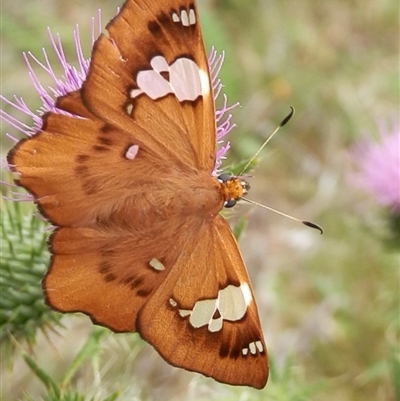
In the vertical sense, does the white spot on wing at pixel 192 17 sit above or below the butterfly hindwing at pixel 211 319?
above

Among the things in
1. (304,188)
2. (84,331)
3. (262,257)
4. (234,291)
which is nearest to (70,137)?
(234,291)

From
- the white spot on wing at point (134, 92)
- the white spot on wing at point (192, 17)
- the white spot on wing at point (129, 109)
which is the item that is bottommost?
the white spot on wing at point (129, 109)

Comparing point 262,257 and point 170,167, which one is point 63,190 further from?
point 262,257

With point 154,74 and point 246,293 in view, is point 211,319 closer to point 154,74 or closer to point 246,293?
point 246,293

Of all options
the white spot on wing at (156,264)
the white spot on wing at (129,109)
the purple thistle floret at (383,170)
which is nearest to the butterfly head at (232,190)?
the white spot on wing at (156,264)

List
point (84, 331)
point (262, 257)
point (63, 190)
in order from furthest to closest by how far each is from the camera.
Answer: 1. point (262, 257)
2. point (84, 331)
3. point (63, 190)

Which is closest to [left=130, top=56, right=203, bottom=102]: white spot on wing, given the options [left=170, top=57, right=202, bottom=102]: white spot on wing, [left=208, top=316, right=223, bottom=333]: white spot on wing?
[left=170, top=57, right=202, bottom=102]: white spot on wing

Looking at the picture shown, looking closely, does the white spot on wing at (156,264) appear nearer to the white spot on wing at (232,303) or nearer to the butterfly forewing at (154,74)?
the white spot on wing at (232,303)
